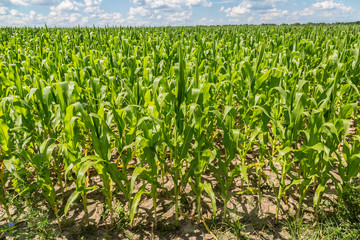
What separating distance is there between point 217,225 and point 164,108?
1.24 m

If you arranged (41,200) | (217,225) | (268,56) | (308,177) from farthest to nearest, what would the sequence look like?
(268,56) → (41,200) → (217,225) → (308,177)

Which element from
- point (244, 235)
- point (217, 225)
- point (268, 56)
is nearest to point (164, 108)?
point (217, 225)

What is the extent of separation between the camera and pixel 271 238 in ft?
6.93

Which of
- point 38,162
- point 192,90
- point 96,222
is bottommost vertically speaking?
point 96,222

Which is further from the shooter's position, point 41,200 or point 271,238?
point 41,200

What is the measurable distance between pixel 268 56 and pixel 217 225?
3.71 m

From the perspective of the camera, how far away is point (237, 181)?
2.83 m

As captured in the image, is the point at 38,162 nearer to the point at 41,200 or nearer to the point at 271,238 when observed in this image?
the point at 41,200

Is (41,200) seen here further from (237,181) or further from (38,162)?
(237,181)

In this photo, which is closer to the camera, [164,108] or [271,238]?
[271,238]

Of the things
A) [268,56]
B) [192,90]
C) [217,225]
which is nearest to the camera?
[192,90]

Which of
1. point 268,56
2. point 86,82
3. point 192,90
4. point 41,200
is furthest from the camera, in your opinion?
point 268,56

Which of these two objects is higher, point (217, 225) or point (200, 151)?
point (200, 151)

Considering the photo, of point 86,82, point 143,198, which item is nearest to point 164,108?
point 143,198
